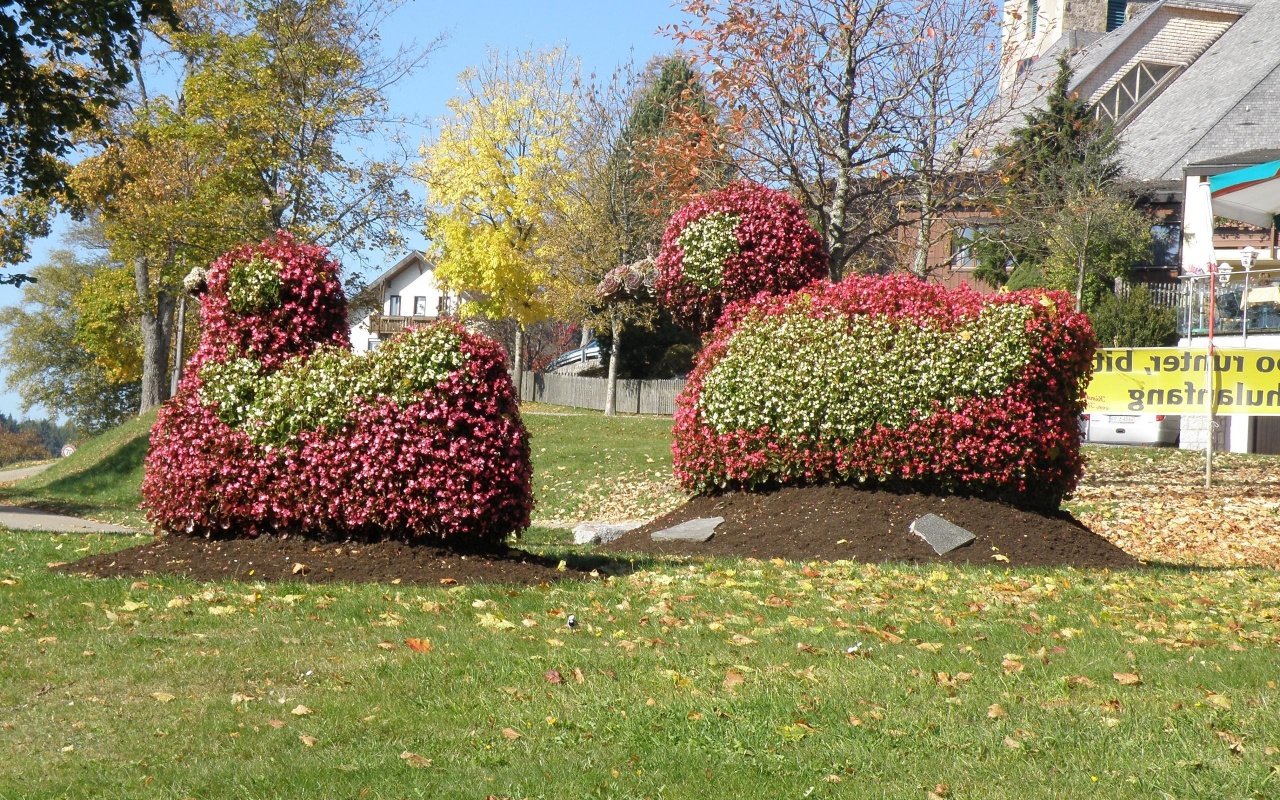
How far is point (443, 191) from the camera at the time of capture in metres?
37.2

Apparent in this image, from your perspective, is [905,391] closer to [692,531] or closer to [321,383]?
[692,531]

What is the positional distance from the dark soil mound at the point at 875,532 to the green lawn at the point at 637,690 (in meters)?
1.67

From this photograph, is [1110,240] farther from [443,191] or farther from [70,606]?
[70,606]

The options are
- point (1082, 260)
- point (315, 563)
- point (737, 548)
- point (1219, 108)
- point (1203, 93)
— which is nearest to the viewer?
point (315, 563)

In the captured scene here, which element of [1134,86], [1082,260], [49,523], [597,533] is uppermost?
[1134,86]

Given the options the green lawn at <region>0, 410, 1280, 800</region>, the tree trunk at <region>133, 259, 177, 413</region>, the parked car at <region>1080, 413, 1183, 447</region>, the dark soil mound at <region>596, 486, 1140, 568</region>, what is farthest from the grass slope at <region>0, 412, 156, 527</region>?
the parked car at <region>1080, 413, 1183, 447</region>

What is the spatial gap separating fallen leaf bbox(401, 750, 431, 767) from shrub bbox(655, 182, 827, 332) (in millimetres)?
8063

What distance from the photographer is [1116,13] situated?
6016 cm

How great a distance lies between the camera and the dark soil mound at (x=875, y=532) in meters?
9.98

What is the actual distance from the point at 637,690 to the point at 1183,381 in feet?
42.0

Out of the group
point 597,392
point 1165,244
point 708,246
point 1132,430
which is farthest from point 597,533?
point 1165,244

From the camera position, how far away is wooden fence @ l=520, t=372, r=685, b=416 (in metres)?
38.4

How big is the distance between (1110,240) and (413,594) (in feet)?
107

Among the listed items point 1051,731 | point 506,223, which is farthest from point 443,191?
point 1051,731
